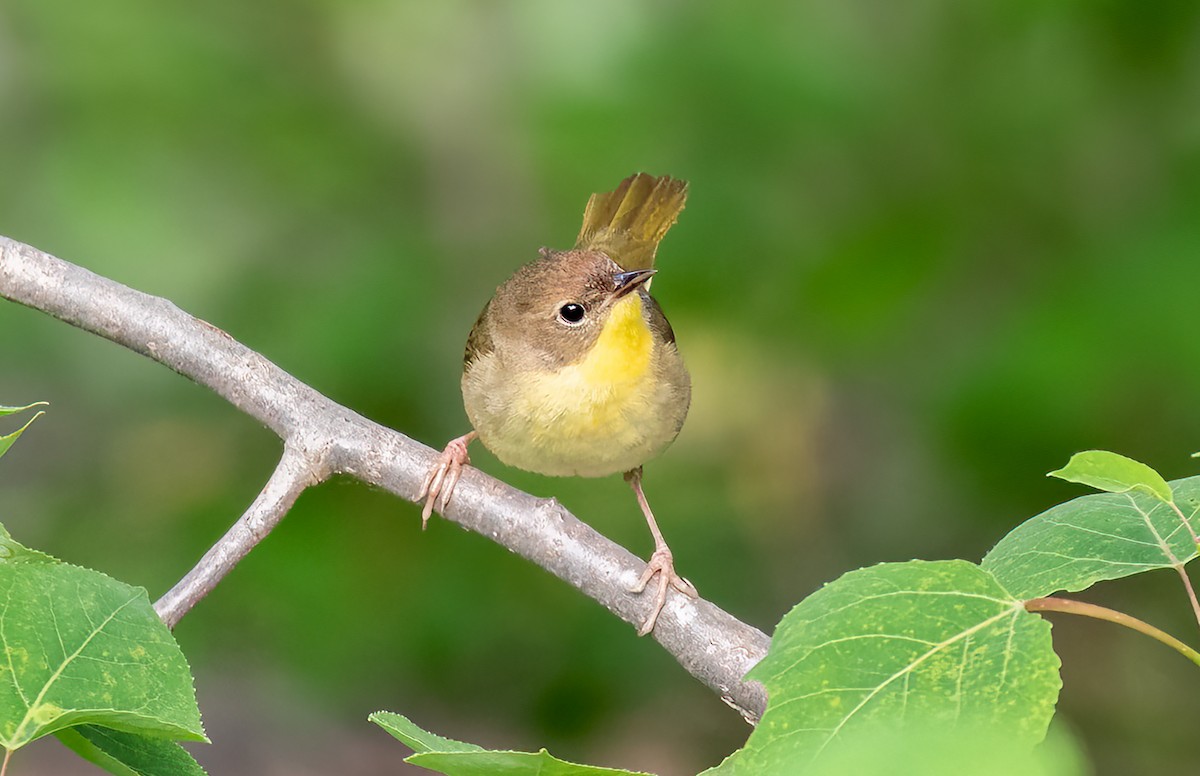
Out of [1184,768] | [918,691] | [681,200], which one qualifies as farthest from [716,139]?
[918,691]

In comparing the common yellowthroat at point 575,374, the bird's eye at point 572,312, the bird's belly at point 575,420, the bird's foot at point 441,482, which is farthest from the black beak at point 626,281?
the bird's foot at point 441,482

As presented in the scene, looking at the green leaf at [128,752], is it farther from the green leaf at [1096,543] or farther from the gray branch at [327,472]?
the green leaf at [1096,543]

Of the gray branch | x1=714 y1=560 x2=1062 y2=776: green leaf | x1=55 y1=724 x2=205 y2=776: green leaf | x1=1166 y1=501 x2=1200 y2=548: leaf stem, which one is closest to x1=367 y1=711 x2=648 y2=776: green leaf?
x1=714 y1=560 x2=1062 y2=776: green leaf

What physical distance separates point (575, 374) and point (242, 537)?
4.50 ft

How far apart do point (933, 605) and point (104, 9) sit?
12.5 feet

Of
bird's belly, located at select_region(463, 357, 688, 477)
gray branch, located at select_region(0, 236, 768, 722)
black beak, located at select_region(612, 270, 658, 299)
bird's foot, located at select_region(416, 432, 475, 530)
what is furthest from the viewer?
black beak, located at select_region(612, 270, 658, 299)

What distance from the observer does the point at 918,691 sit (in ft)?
3.79

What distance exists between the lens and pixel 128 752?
1.39 metres

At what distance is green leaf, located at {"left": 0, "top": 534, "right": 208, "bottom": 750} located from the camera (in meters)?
1.26

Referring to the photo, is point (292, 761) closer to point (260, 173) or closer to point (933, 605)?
point (260, 173)

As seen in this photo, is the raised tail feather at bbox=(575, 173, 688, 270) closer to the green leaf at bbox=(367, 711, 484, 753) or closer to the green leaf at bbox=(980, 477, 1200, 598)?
the green leaf at bbox=(980, 477, 1200, 598)

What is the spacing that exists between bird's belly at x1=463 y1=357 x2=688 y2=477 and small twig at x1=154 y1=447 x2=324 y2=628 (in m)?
0.97

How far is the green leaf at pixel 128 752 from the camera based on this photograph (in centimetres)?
135

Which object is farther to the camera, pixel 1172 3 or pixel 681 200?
pixel 681 200
